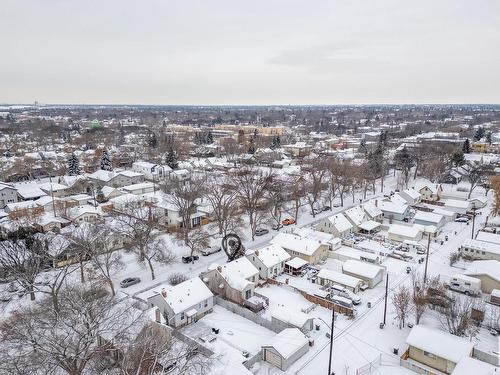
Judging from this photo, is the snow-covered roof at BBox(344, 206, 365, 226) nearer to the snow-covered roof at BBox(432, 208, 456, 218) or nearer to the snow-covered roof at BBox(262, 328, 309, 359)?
the snow-covered roof at BBox(432, 208, 456, 218)

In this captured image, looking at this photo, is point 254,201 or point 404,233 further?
point 254,201

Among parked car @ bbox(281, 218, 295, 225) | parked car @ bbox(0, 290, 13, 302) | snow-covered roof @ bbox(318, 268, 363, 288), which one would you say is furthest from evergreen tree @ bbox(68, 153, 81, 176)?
snow-covered roof @ bbox(318, 268, 363, 288)

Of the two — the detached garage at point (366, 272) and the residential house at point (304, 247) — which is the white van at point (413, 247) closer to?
the detached garage at point (366, 272)

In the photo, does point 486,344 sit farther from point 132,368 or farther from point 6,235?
point 6,235

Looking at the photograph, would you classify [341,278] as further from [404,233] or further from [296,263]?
[404,233]

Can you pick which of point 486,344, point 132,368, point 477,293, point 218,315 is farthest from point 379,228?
point 132,368

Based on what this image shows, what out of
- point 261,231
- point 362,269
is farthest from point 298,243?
point 261,231
